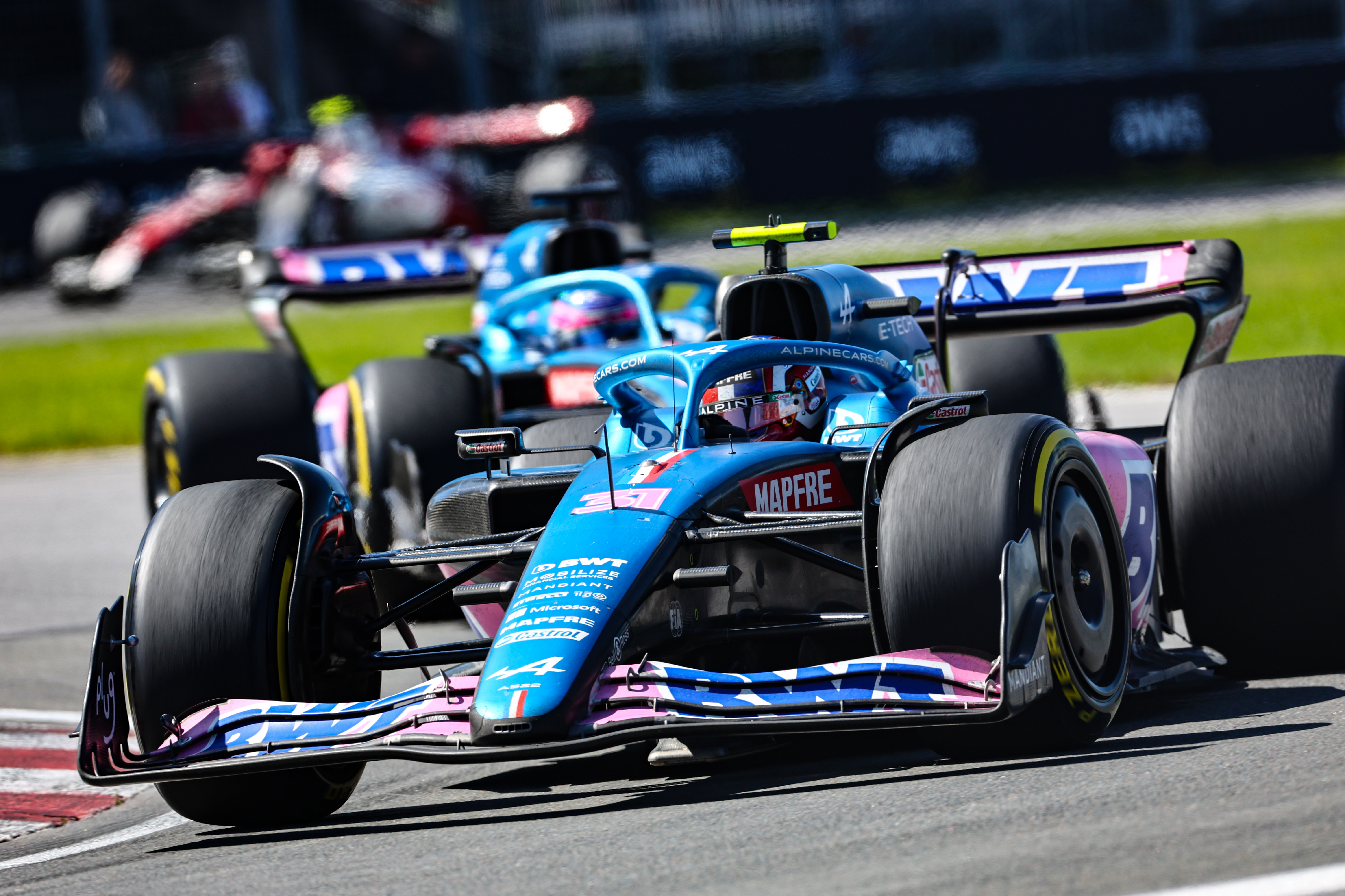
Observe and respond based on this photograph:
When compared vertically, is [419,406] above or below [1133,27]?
below

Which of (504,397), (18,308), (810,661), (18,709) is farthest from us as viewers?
(18,308)

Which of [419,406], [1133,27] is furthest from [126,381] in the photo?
[1133,27]

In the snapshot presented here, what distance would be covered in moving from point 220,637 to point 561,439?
227 cm

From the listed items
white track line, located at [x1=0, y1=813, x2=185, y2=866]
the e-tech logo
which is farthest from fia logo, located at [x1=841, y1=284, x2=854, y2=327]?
white track line, located at [x1=0, y1=813, x2=185, y2=866]

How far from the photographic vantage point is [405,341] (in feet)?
67.2

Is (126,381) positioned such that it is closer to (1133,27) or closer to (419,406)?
(419,406)

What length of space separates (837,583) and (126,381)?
49.4ft

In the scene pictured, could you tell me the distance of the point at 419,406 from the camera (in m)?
9.32

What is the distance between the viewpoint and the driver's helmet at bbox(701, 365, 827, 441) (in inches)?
242

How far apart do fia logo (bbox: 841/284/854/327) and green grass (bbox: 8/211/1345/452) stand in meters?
7.74

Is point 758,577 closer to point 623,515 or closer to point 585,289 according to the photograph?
point 623,515

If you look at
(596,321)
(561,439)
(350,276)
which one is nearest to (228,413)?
(350,276)

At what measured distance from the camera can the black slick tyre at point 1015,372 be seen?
30.5ft

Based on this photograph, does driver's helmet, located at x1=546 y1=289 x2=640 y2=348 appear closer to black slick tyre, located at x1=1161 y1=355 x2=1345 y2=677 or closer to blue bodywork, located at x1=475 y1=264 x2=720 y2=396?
blue bodywork, located at x1=475 y1=264 x2=720 y2=396
